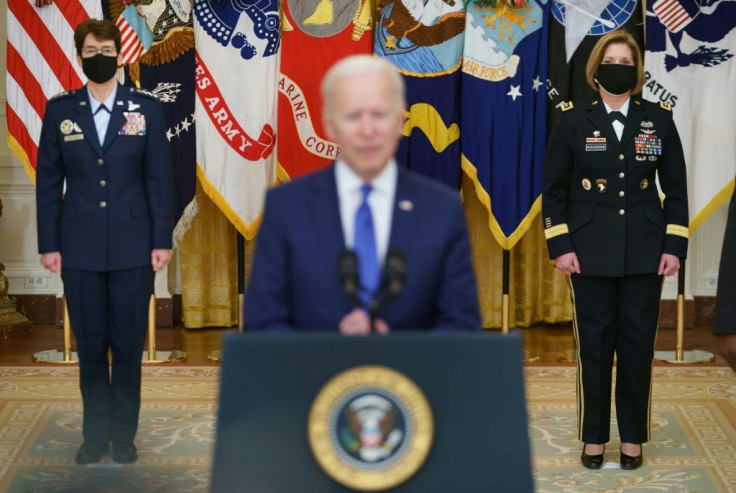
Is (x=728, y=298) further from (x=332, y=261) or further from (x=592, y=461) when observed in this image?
(x=592, y=461)

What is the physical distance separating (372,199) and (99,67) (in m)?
2.49

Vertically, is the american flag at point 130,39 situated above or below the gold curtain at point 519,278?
above

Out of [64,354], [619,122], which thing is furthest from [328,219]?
[64,354]

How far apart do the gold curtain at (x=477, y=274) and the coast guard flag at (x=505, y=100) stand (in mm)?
799

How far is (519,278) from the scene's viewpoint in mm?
7383

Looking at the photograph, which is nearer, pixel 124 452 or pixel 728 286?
pixel 728 286

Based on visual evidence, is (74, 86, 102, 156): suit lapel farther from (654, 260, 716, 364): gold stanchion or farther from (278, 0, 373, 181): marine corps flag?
(654, 260, 716, 364): gold stanchion

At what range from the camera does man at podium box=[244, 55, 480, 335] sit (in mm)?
2057

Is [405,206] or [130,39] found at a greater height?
[130,39]

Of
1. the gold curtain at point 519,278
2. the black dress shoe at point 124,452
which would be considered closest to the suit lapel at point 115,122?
the black dress shoe at point 124,452

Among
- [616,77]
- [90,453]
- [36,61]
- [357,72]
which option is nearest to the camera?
[357,72]

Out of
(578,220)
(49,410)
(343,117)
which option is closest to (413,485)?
(343,117)

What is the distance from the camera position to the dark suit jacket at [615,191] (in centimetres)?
433

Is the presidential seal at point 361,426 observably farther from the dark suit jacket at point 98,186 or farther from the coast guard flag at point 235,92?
the coast guard flag at point 235,92
